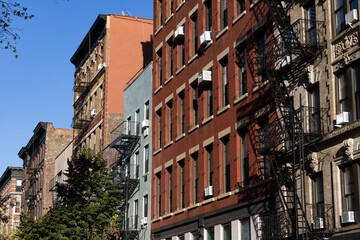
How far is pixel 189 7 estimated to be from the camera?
41.0 meters

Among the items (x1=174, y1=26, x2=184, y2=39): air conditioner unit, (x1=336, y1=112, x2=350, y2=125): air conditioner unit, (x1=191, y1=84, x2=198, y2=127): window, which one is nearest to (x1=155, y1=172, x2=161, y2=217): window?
(x1=191, y1=84, x2=198, y2=127): window

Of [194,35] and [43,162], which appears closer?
[194,35]

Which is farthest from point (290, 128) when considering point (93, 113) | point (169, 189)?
point (93, 113)

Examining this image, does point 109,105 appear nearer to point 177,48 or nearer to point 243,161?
point 177,48

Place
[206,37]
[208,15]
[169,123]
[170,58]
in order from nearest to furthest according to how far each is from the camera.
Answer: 1. [206,37]
2. [208,15]
3. [169,123]
4. [170,58]

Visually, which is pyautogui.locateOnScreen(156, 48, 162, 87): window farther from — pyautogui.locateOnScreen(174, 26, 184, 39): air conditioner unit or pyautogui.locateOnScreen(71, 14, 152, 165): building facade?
pyautogui.locateOnScreen(71, 14, 152, 165): building facade

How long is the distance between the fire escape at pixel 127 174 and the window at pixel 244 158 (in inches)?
561

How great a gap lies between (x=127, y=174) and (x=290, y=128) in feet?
75.2

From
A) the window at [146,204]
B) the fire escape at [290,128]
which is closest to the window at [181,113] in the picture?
the window at [146,204]

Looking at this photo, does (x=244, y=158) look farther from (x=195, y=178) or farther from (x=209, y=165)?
(x=195, y=178)

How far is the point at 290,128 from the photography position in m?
26.8

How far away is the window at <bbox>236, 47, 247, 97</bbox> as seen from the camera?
3303cm

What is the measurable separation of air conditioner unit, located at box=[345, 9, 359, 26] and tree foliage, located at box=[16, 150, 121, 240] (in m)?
24.5

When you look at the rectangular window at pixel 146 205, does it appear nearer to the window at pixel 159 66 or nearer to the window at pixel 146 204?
the window at pixel 146 204
